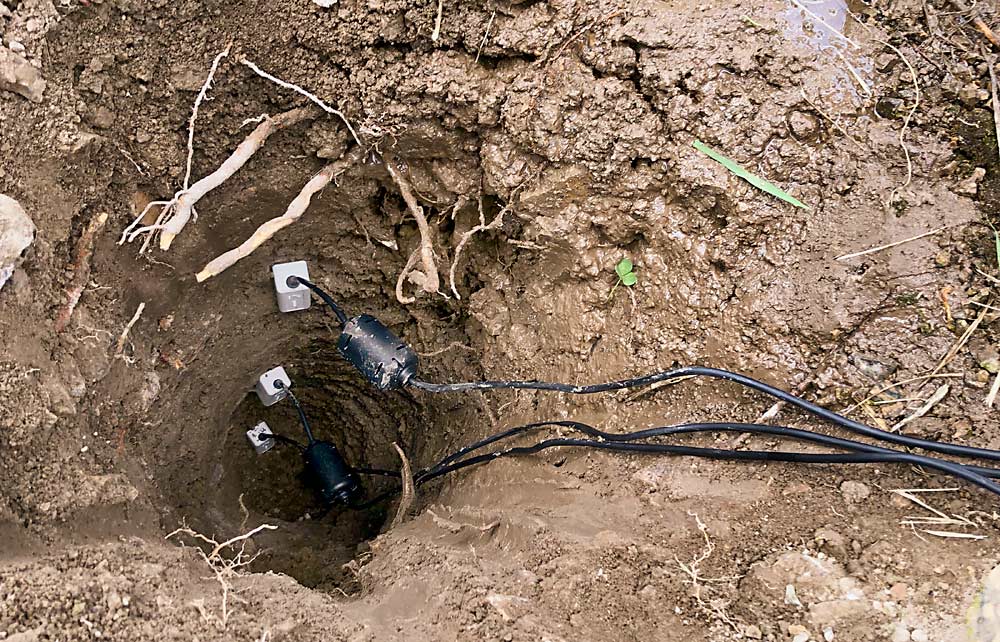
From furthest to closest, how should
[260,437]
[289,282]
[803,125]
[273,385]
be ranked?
[260,437], [273,385], [289,282], [803,125]

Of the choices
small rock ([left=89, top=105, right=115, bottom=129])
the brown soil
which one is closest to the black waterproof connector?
the brown soil

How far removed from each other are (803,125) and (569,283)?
2.38ft

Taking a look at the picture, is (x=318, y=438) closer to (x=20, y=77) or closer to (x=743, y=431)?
(x=20, y=77)

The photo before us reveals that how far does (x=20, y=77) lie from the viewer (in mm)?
1565

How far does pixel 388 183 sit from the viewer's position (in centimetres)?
216

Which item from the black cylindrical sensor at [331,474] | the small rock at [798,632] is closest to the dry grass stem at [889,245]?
the small rock at [798,632]

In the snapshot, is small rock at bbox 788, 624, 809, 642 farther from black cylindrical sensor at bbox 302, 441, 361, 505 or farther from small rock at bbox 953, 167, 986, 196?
black cylindrical sensor at bbox 302, 441, 361, 505

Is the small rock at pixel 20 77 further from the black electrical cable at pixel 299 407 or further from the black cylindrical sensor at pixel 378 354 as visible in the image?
the black electrical cable at pixel 299 407

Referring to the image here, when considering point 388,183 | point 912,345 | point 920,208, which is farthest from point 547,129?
point 912,345

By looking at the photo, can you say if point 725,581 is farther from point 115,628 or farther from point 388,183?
point 388,183

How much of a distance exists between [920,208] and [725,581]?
95 centimetres

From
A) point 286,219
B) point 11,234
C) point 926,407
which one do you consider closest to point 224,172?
point 286,219

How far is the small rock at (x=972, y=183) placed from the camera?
1.53m

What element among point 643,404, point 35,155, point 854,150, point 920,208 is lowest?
point 643,404
